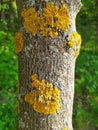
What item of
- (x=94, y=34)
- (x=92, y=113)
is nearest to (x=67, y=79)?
(x=92, y=113)

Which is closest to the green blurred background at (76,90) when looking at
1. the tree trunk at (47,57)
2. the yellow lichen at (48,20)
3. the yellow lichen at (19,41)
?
the tree trunk at (47,57)

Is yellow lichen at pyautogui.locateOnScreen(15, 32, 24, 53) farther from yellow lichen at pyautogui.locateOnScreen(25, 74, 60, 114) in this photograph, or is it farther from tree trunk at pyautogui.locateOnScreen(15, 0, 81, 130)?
yellow lichen at pyautogui.locateOnScreen(25, 74, 60, 114)

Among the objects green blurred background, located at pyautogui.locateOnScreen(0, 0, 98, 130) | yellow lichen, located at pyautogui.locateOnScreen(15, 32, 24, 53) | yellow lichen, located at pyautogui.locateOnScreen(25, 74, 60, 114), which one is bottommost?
green blurred background, located at pyautogui.locateOnScreen(0, 0, 98, 130)

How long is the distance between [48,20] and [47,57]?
0.28m

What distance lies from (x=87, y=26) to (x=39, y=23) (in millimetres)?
8362

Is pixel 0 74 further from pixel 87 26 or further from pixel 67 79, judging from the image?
pixel 87 26

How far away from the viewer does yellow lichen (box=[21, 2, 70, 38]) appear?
2379mm

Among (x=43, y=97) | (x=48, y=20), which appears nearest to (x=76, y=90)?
(x=43, y=97)

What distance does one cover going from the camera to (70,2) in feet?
7.98

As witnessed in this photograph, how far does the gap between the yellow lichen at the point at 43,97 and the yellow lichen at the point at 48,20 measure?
1.16 feet

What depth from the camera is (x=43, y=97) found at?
2.45 metres

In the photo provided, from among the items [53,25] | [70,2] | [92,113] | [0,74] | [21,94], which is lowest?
[92,113]

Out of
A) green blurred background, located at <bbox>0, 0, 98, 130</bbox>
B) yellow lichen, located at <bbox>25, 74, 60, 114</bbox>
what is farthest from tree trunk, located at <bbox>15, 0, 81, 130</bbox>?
green blurred background, located at <bbox>0, 0, 98, 130</bbox>

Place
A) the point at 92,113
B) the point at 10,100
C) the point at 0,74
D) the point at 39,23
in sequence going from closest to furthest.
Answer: the point at 39,23 < the point at 10,100 < the point at 0,74 < the point at 92,113
